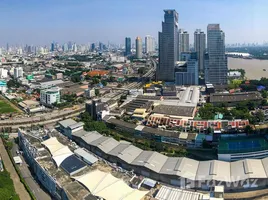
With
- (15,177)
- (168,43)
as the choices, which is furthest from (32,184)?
(168,43)

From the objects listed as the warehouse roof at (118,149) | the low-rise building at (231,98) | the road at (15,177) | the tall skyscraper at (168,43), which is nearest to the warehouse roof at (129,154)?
the warehouse roof at (118,149)

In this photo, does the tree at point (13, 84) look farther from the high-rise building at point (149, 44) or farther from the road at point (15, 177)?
the high-rise building at point (149, 44)

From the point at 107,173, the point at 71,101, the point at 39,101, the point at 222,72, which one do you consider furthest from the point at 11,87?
the point at 107,173

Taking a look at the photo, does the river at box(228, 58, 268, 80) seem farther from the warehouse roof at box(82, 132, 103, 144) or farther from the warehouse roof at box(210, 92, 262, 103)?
the warehouse roof at box(82, 132, 103, 144)

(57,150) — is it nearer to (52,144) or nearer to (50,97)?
(52,144)

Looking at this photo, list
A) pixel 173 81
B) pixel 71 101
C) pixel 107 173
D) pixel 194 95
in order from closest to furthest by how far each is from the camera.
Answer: pixel 107 173 < pixel 194 95 < pixel 71 101 < pixel 173 81

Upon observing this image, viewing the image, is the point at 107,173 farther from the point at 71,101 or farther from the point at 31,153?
the point at 71,101
